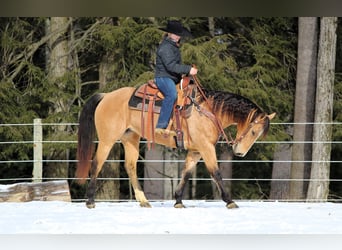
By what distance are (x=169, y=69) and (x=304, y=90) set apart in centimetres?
404

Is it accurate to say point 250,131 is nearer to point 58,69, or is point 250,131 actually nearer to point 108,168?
point 108,168

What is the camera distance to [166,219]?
6082 mm

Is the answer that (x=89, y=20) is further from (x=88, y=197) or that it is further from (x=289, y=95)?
(x=88, y=197)

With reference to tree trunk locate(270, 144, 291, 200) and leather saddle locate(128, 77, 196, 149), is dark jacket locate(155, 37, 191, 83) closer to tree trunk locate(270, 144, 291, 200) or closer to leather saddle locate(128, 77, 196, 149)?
leather saddle locate(128, 77, 196, 149)

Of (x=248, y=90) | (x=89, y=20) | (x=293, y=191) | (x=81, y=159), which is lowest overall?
(x=293, y=191)

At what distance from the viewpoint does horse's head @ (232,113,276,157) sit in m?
6.49

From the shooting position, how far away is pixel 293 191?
33.0 feet

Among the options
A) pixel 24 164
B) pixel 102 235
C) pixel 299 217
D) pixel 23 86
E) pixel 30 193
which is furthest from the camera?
pixel 24 164

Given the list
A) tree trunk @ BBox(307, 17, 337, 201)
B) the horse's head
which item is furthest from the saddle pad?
tree trunk @ BBox(307, 17, 337, 201)

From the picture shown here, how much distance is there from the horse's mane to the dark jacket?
0.32m

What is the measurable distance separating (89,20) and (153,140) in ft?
16.1

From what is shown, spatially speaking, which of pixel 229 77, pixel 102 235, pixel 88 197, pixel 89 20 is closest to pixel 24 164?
pixel 89 20

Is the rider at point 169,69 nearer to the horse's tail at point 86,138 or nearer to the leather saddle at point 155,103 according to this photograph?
the leather saddle at point 155,103

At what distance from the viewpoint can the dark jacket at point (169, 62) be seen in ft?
21.0
